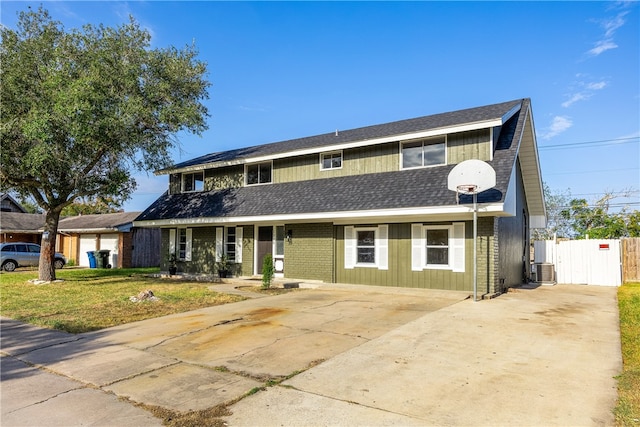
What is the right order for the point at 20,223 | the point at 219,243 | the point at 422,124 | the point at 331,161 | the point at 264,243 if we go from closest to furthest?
the point at 422,124, the point at 331,161, the point at 264,243, the point at 219,243, the point at 20,223

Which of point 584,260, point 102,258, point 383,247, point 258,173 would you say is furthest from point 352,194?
point 102,258

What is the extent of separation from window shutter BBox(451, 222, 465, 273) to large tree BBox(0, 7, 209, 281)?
1093 cm

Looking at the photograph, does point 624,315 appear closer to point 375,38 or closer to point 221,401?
point 221,401

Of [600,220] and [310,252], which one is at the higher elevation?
[600,220]

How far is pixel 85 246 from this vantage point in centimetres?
2903

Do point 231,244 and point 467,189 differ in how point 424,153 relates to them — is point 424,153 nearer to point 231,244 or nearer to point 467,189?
point 467,189

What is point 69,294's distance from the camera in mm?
13297

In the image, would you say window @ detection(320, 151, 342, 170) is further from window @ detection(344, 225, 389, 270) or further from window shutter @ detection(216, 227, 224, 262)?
window shutter @ detection(216, 227, 224, 262)

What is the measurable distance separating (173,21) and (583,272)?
1969cm

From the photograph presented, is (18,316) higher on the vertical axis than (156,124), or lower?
lower

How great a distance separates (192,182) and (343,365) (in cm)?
1765

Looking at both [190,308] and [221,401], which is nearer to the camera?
[221,401]

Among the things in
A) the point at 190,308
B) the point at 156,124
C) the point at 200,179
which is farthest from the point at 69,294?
the point at 200,179

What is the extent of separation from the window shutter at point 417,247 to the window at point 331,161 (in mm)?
4485
